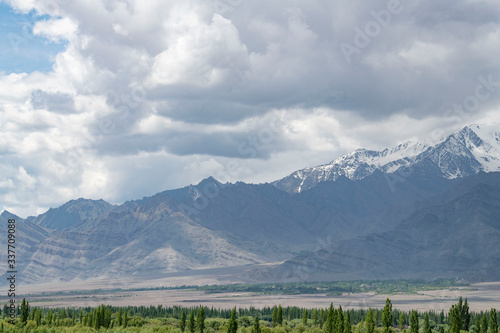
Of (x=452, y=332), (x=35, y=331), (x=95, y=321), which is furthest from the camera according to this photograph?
(x=95, y=321)

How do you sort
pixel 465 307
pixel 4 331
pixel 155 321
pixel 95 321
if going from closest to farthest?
1. pixel 4 331
2. pixel 95 321
3. pixel 465 307
4. pixel 155 321

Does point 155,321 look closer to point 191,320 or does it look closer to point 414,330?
point 191,320

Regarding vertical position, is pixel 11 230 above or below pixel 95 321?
above

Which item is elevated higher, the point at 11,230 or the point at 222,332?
the point at 11,230

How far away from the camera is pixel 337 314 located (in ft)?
520

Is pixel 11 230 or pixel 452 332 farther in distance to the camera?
pixel 452 332

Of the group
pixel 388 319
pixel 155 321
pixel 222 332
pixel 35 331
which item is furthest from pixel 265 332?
pixel 35 331

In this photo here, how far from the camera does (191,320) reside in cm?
→ 17512

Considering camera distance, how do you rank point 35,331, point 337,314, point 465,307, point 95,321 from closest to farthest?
point 35,331 < point 337,314 < point 95,321 < point 465,307

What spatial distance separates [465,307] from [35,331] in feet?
408

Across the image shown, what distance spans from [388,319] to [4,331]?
294 feet

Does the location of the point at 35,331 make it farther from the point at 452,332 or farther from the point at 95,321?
the point at 452,332

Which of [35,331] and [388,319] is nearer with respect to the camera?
[35,331]

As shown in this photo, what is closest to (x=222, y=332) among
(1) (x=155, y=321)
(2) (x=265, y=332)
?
(2) (x=265, y=332)
